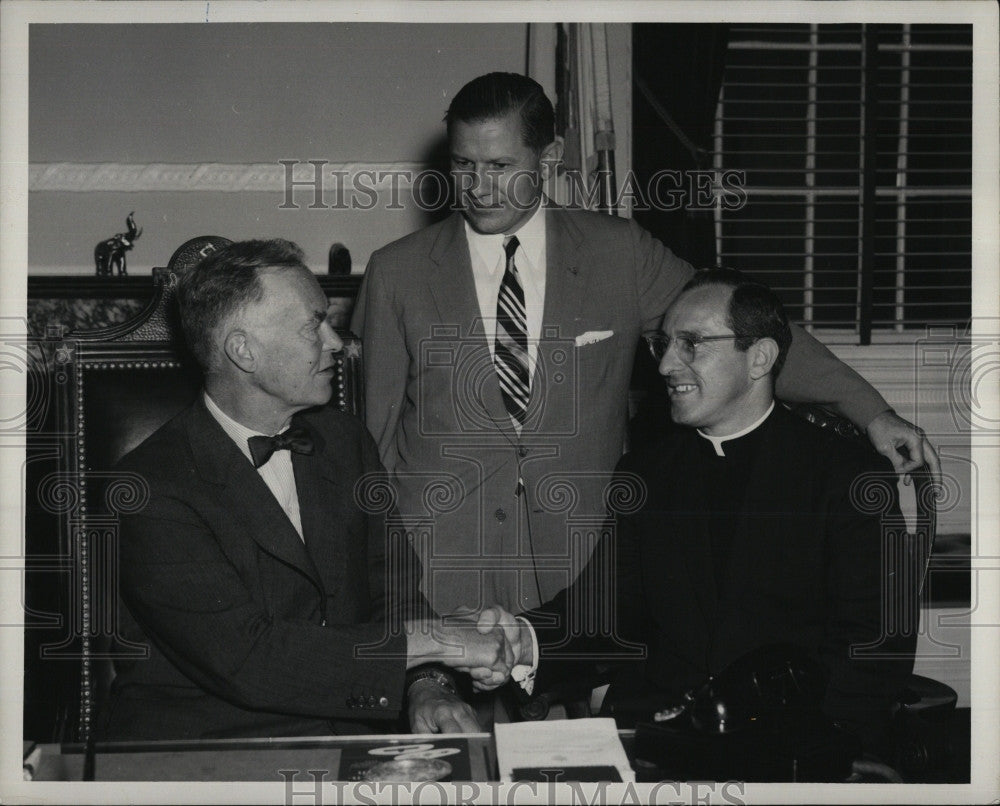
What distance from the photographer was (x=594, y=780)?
1.57 meters

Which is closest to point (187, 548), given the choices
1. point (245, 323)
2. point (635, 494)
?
point (245, 323)

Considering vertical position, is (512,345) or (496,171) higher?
(496,171)

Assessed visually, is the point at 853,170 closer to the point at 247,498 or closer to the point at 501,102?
the point at 501,102

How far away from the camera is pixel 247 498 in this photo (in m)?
2.12

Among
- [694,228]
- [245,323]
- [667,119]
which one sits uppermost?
[667,119]

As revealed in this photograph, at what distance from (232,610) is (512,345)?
1033 mm

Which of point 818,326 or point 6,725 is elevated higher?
point 818,326

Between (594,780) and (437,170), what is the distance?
305 centimetres

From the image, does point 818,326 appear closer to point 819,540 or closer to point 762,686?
point 819,540

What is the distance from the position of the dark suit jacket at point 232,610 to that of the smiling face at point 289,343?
14cm

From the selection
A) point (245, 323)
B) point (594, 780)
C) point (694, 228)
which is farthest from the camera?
point (694, 228)

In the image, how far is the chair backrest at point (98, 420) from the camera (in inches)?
96.9

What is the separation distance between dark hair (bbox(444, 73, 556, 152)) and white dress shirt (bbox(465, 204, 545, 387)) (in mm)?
255

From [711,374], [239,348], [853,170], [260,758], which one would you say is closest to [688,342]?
[711,374]
